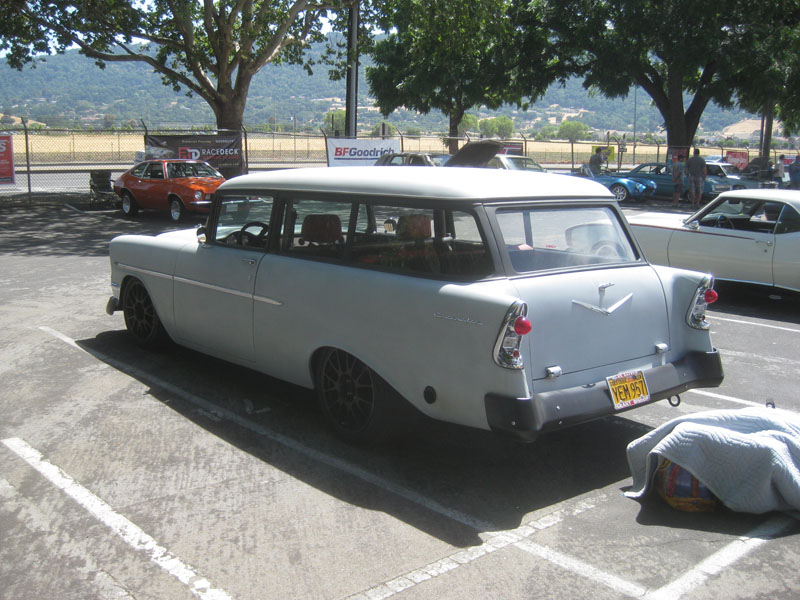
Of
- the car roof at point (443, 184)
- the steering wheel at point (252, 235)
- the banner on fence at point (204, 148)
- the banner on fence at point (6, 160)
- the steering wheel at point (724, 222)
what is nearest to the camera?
the car roof at point (443, 184)

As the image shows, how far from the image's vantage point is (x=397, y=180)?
4754mm

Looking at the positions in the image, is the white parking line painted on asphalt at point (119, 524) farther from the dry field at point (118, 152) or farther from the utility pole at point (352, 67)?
the dry field at point (118, 152)

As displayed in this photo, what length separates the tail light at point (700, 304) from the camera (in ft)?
16.1

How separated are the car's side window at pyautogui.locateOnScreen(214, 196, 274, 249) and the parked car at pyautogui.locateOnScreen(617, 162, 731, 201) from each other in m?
21.7

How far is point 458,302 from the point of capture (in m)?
4.15

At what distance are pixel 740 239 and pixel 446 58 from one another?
921 inches

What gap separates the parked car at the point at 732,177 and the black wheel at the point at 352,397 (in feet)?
75.3

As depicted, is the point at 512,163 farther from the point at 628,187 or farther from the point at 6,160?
the point at 6,160

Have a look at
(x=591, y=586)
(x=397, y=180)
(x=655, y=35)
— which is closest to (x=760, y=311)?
(x=397, y=180)

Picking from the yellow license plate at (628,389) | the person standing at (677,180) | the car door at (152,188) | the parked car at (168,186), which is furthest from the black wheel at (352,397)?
the person standing at (677,180)

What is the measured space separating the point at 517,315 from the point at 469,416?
0.63 m

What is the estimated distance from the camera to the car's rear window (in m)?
4.57

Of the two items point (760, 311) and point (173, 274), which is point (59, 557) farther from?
point (760, 311)

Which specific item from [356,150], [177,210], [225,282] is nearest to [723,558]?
[225,282]
